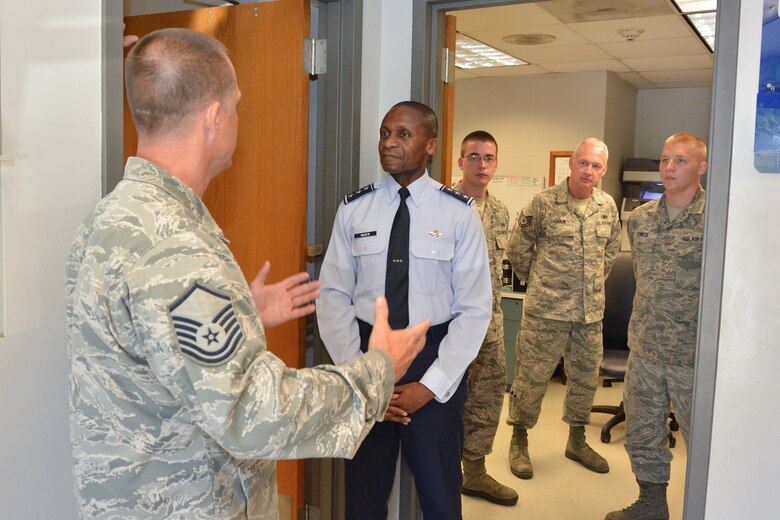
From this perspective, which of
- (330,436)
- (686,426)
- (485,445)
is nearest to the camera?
(330,436)

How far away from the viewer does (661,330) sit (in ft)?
9.52

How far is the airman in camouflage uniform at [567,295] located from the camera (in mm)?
3623

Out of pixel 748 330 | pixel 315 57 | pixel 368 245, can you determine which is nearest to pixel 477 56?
pixel 315 57

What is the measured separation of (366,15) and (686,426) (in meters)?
1.96

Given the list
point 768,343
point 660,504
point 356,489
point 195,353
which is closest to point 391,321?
point 356,489

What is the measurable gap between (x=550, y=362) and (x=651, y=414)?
0.76 metres

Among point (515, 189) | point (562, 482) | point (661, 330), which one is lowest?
point (562, 482)

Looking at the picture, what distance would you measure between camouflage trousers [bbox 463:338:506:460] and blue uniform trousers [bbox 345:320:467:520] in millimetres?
1127

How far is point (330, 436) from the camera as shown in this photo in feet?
3.63

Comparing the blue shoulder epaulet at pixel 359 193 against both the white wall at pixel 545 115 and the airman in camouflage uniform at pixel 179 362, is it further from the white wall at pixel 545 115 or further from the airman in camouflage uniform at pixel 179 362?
the white wall at pixel 545 115

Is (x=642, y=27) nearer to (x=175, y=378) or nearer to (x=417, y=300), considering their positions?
(x=417, y=300)

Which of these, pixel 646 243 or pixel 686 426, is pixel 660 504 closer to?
pixel 686 426

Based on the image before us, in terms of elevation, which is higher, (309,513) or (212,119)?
(212,119)

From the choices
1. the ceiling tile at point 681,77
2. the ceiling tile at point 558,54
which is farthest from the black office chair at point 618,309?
the ceiling tile at point 681,77
